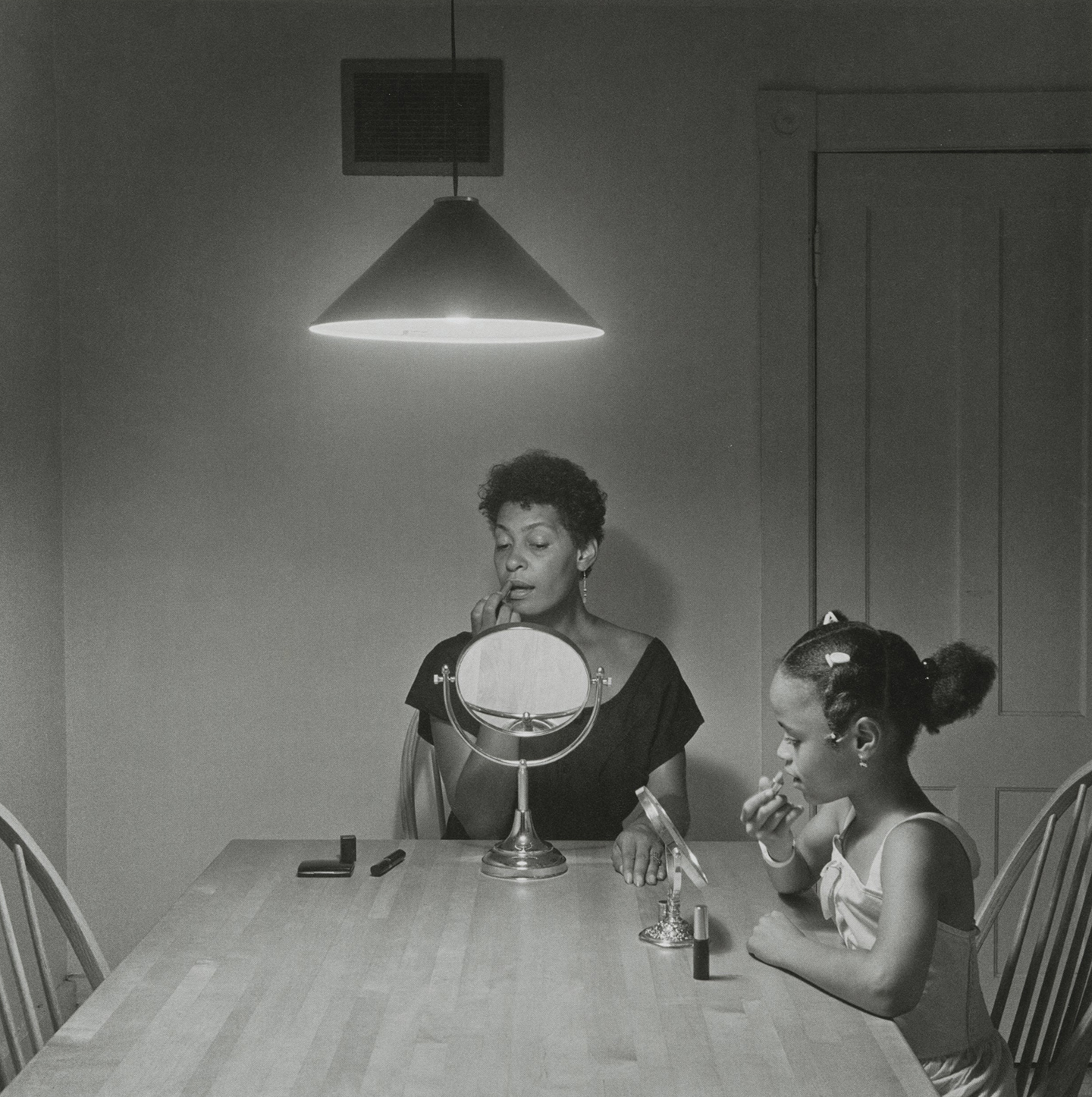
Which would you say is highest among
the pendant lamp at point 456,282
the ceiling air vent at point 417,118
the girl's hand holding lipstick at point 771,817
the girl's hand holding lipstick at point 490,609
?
the ceiling air vent at point 417,118

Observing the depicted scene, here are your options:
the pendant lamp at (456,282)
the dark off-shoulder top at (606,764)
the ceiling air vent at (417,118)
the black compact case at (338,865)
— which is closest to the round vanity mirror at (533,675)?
the black compact case at (338,865)

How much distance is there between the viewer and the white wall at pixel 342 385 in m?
3.18

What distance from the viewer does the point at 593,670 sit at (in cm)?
273

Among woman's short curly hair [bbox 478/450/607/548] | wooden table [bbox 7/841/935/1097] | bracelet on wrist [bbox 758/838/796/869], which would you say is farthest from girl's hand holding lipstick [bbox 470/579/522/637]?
bracelet on wrist [bbox 758/838/796/869]

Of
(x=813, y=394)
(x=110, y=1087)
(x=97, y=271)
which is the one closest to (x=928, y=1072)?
(x=110, y=1087)

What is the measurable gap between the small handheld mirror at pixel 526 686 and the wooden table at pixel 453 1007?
0.13m

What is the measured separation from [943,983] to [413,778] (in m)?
1.43

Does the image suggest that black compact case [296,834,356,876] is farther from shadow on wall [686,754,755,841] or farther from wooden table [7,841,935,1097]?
shadow on wall [686,754,755,841]

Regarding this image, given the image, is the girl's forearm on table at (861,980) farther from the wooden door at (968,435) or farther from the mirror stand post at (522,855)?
the wooden door at (968,435)

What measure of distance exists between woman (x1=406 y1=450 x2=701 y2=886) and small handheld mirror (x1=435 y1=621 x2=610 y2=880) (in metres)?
0.36

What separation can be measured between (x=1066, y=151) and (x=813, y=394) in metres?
0.80

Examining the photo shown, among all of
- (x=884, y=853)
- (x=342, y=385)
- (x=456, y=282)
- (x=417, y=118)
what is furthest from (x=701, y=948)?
(x=417, y=118)

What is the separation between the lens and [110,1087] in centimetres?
137

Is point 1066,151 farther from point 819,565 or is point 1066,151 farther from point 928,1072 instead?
point 928,1072
